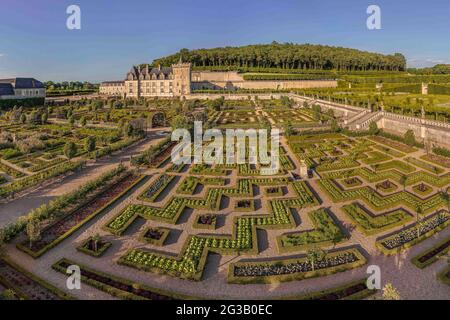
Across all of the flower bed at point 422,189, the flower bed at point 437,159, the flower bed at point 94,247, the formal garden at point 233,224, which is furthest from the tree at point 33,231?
the flower bed at point 437,159

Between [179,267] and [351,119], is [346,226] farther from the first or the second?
[351,119]

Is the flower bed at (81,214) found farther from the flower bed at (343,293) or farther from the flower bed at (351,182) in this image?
the flower bed at (351,182)

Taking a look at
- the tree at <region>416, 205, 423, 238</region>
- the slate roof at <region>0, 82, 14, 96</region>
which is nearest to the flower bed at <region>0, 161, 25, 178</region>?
the tree at <region>416, 205, 423, 238</region>

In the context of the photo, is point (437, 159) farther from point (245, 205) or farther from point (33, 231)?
point (33, 231)

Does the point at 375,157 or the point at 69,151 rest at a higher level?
the point at 69,151

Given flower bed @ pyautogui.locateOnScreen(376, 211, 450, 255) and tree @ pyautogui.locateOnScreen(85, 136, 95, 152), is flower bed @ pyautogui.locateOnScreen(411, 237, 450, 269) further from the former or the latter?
tree @ pyautogui.locateOnScreen(85, 136, 95, 152)

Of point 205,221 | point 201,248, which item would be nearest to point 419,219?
point 205,221
